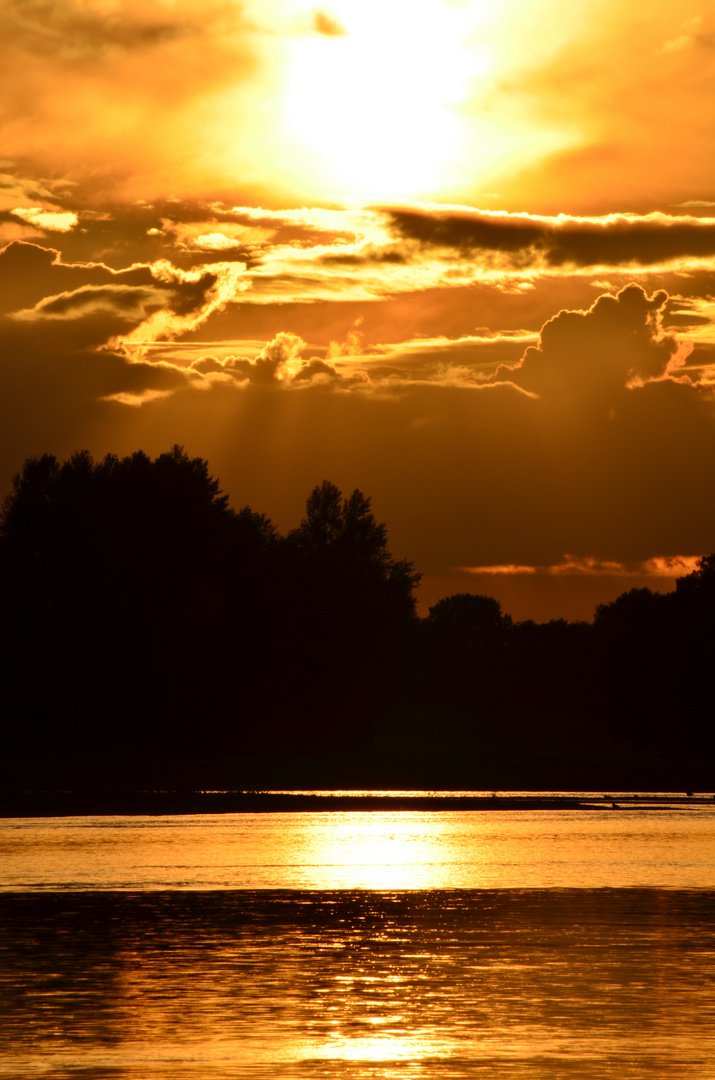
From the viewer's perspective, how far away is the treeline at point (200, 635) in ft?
407

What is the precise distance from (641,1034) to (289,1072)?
4.78 meters

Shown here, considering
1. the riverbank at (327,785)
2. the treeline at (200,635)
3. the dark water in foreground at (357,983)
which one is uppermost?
the treeline at (200,635)

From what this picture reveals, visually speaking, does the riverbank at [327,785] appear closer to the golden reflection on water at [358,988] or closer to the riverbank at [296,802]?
the riverbank at [296,802]

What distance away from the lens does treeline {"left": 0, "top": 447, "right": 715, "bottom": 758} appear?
124 meters

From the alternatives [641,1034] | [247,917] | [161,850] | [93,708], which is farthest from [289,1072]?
[93,708]

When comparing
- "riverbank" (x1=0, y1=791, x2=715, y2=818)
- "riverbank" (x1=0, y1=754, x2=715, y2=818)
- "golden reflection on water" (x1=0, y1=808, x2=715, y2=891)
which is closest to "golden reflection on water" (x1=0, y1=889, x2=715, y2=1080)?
"golden reflection on water" (x1=0, y1=808, x2=715, y2=891)

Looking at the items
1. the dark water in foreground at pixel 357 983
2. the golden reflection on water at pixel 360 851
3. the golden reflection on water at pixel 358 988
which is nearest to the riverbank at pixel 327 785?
the golden reflection on water at pixel 360 851

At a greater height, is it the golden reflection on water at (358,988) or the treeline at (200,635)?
the treeline at (200,635)

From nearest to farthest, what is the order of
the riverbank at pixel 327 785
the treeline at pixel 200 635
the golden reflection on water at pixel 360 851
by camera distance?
the golden reflection on water at pixel 360 851 < the riverbank at pixel 327 785 < the treeline at pixel 200 635

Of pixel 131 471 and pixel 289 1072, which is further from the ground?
pixel 131 471

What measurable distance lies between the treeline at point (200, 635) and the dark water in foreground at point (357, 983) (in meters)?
87.4

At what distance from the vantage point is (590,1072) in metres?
17.5

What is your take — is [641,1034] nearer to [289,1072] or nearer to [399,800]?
[289,1072]

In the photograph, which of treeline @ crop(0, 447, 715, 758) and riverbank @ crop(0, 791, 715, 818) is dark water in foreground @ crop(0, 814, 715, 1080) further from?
treeline @ crop(0, 447, 715, 758)
